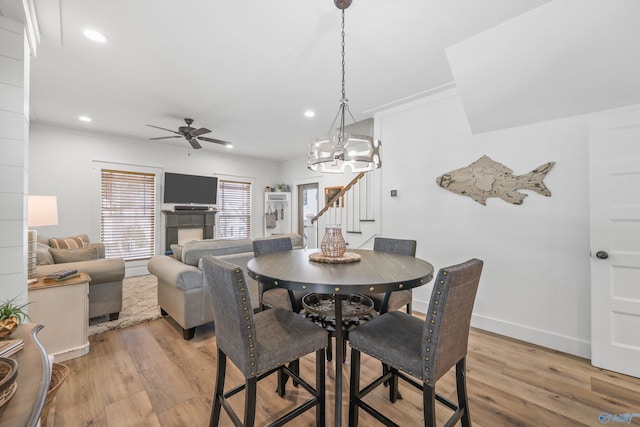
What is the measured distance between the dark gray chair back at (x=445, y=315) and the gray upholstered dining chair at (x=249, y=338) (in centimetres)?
55

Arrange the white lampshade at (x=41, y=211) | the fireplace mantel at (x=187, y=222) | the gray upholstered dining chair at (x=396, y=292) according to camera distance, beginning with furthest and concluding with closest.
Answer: the fireplace mantel at (x=187, y=222)
the white lampshade at (x=41, y=211)
the gray upholstered dining chair at (x=396, y=292)

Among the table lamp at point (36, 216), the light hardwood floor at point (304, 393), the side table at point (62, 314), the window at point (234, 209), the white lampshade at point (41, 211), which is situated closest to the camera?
the light hardwood floor at point (304, 393)

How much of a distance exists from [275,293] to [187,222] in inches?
175

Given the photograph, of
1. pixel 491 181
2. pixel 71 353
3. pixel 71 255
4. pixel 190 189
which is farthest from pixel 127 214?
pixel 491 181

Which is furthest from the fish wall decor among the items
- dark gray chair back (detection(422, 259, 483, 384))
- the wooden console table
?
the wooden console table

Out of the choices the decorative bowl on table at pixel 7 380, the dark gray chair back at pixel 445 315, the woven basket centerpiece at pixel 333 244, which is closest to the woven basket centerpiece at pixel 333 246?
the woven basket centerpiece at pixel 333 244

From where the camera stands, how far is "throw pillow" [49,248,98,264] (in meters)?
3.01

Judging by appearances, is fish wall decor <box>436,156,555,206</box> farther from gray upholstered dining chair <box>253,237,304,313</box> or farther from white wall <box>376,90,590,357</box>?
gray upholstered dining chair <box>253,237,304,313</box>

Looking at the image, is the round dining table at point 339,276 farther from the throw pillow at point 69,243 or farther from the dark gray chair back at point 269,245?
the throw pillow at point 69,243

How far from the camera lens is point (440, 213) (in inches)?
126

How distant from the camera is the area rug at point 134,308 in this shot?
2.95 meters

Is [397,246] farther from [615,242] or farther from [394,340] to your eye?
[615,242]

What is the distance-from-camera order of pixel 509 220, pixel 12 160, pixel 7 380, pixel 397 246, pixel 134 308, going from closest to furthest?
1. pixel 7 380
2. pixel 12 160
3. pixel 397 246
4. pixel 509 220
5. pixel 134 308

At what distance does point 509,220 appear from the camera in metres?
2.73
